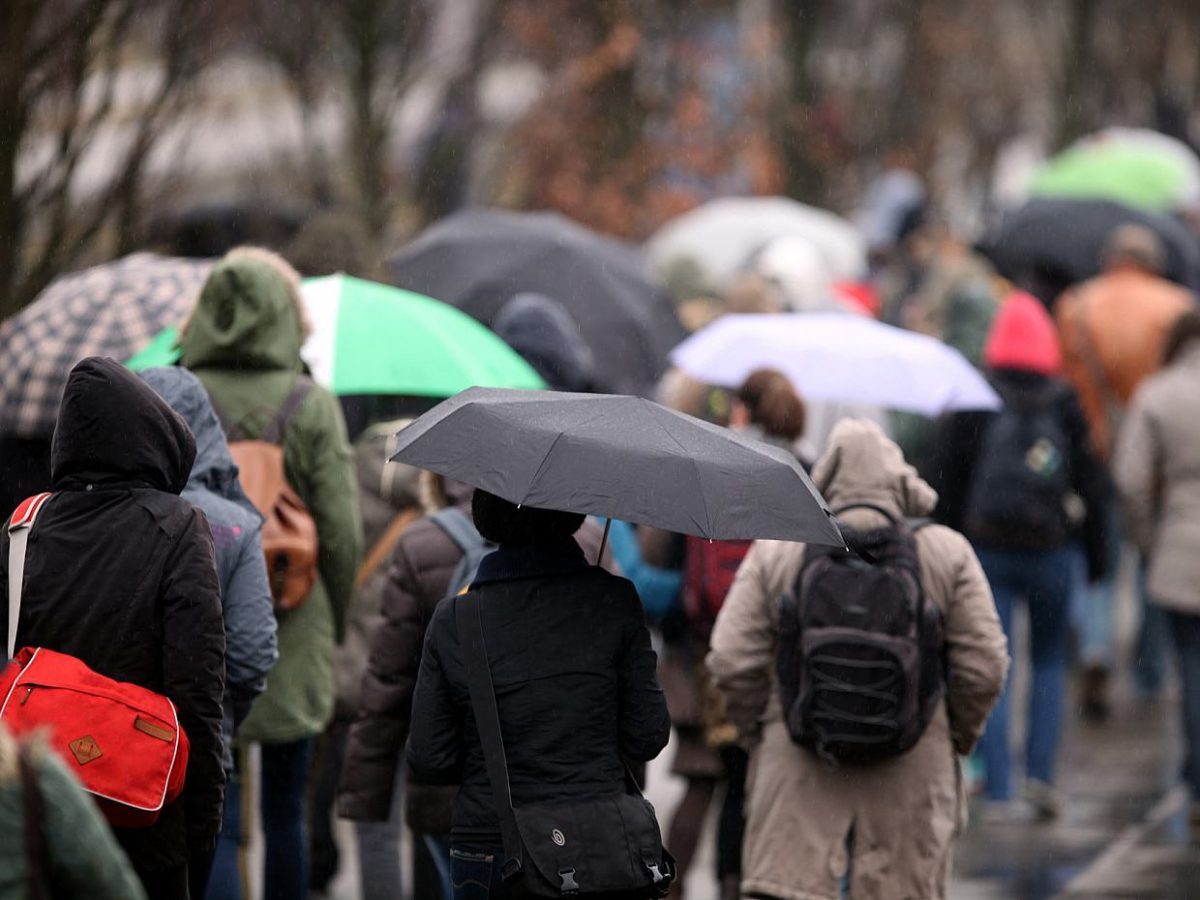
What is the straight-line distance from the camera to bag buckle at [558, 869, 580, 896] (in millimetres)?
4902

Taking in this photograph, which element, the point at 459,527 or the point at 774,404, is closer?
the point at 459,527

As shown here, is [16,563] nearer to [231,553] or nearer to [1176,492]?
[231,553]

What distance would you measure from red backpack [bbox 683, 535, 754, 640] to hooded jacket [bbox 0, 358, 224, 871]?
2.40 metres

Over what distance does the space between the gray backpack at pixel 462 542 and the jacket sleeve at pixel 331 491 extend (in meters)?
0.38

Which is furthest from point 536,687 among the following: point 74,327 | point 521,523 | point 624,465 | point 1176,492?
point 1176,492

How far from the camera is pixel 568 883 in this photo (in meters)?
4.91

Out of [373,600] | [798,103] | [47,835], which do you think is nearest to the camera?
[47,835]

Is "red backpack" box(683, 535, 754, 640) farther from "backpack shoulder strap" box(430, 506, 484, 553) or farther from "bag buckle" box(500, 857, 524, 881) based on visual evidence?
"bag buckle" box(500, 857, 524, 881)

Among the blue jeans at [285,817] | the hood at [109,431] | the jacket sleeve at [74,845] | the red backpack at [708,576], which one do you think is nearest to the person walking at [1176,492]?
the red backpack at [708,576]

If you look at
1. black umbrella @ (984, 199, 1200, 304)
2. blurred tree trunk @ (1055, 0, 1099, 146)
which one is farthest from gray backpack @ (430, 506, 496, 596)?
blurred tree trunk @ (1055, 0, 1099, 146)

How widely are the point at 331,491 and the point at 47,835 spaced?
3.43 metres

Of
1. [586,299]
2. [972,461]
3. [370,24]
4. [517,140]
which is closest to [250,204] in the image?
[370,24]

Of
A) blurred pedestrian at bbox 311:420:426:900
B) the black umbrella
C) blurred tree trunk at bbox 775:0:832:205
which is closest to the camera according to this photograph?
blurred pedestrian at bbox 311:420:426:900

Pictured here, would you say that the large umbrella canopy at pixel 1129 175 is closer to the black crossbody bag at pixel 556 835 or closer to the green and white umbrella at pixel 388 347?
the green and white umbrella at pixel 388 347
